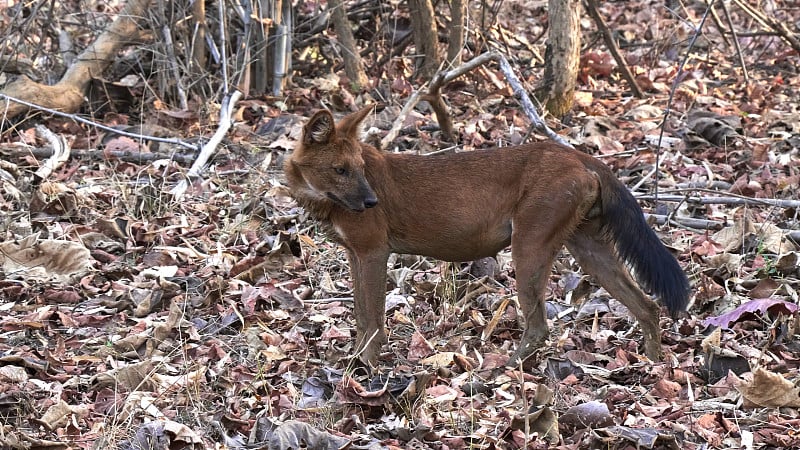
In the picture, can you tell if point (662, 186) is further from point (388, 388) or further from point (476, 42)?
point (388, 388)

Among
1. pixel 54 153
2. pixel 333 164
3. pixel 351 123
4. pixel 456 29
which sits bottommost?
pixel 54 153

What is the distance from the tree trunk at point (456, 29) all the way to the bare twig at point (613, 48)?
1.32 m

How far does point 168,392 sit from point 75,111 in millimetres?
5098

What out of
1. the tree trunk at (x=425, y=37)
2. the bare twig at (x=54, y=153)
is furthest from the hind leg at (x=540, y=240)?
the tree trunk at (x=425, y=37)

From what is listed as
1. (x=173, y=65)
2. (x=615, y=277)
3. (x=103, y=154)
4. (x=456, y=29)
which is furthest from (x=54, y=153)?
(x=615, y=277)

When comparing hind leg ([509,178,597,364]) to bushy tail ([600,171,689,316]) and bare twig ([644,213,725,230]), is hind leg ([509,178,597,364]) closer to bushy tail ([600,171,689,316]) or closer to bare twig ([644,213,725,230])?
bushy tail ([600,171,689,316])

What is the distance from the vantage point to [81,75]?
9.74 metres

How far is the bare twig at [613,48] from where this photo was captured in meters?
10.1

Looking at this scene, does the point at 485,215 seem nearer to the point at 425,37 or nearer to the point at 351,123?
the point at 351,123

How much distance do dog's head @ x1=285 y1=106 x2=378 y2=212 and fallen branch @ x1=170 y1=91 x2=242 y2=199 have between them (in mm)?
2246

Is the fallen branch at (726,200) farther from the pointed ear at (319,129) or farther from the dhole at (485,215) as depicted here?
the pointed ear at (319,129)

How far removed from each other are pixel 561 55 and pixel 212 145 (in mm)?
3113

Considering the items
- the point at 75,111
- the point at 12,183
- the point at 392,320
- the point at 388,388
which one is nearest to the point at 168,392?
the point at 388,388

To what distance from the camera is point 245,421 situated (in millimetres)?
4973
